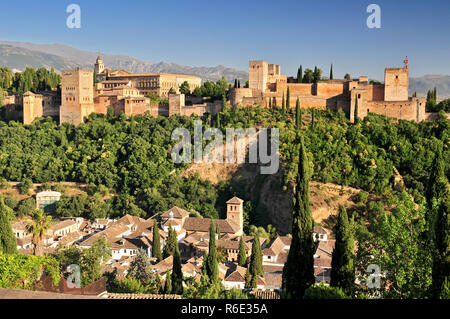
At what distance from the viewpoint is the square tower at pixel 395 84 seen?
137 ft

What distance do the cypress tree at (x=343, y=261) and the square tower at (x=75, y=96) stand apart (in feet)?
127

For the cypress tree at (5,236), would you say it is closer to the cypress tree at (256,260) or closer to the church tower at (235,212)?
the cypress tree at (256,260)

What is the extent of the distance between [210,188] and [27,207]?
47.9ft

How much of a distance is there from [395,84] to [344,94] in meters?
4.41

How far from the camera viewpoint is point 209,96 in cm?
4916

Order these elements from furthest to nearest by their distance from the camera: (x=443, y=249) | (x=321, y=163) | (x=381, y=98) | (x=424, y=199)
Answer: (x=381, y=98) → (x=321, y=163) → (x=424, y=199) → (x=443, y=249)

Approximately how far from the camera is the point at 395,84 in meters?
42.2

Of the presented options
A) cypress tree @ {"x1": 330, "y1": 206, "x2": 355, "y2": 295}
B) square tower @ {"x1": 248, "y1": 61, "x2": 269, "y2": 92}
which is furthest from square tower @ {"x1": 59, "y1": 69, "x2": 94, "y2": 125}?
cypress tree @ {"x1": 330, "y1": 206, "x2": 355, "y2": 295}

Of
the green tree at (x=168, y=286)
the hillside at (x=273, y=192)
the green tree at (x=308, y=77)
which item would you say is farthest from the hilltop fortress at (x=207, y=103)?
the green tree at (x=168, y=286)

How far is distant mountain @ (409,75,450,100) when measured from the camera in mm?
132875

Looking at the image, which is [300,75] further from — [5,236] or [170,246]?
[5,236]

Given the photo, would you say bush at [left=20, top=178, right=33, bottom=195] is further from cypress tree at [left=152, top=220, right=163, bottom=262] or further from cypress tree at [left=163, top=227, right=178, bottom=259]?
cypress tree at [left=163, top=227, right=178, bottom=259]
